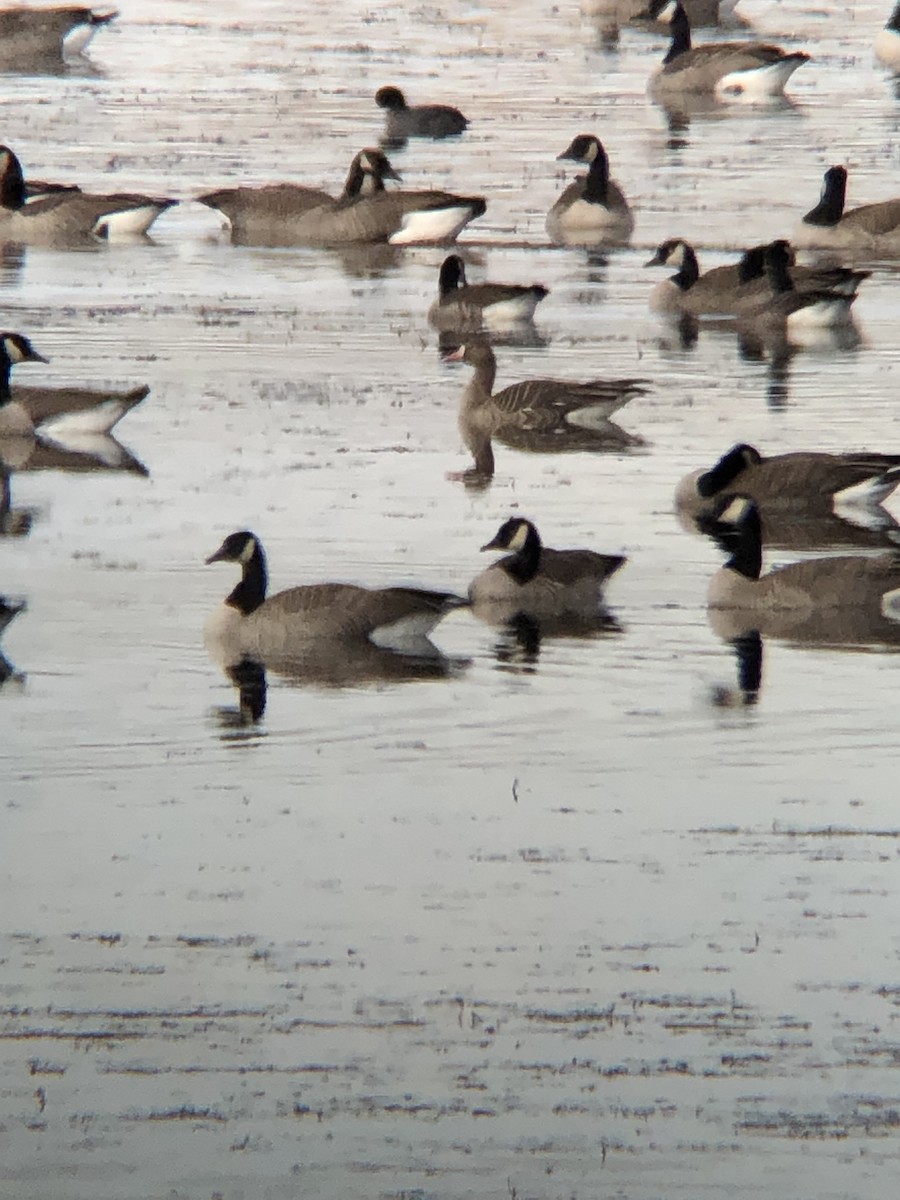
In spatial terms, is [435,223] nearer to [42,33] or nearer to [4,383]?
[4,383]

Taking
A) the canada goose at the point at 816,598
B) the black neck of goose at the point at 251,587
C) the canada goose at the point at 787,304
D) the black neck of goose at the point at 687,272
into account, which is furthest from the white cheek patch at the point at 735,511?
the black neck of goose at the point at 687,272

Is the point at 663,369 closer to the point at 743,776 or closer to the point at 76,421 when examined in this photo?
the point at 76,421

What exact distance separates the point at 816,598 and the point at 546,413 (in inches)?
188

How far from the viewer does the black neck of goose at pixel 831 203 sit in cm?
2409

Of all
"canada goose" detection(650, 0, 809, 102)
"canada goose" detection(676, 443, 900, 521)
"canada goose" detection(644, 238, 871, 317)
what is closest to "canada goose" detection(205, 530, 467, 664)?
"canada goose" detection(676, 443, 900, 521)

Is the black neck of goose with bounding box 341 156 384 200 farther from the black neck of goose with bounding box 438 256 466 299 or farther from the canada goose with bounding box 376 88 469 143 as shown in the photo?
the black neck of goose with bounding box 438 256 466 299

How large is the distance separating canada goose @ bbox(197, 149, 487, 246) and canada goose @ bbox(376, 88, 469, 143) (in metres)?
5.08

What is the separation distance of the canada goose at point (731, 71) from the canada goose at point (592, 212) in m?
11.3

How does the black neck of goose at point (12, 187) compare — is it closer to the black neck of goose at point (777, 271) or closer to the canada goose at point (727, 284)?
the canada goose at point (727, 284)

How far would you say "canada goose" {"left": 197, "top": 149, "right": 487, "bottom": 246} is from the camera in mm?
24969

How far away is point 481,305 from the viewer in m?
20.4

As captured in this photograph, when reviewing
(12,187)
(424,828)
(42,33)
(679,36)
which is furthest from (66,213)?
(424,828)

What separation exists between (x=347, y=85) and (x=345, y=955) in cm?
2997

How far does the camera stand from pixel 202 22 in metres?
46.3
